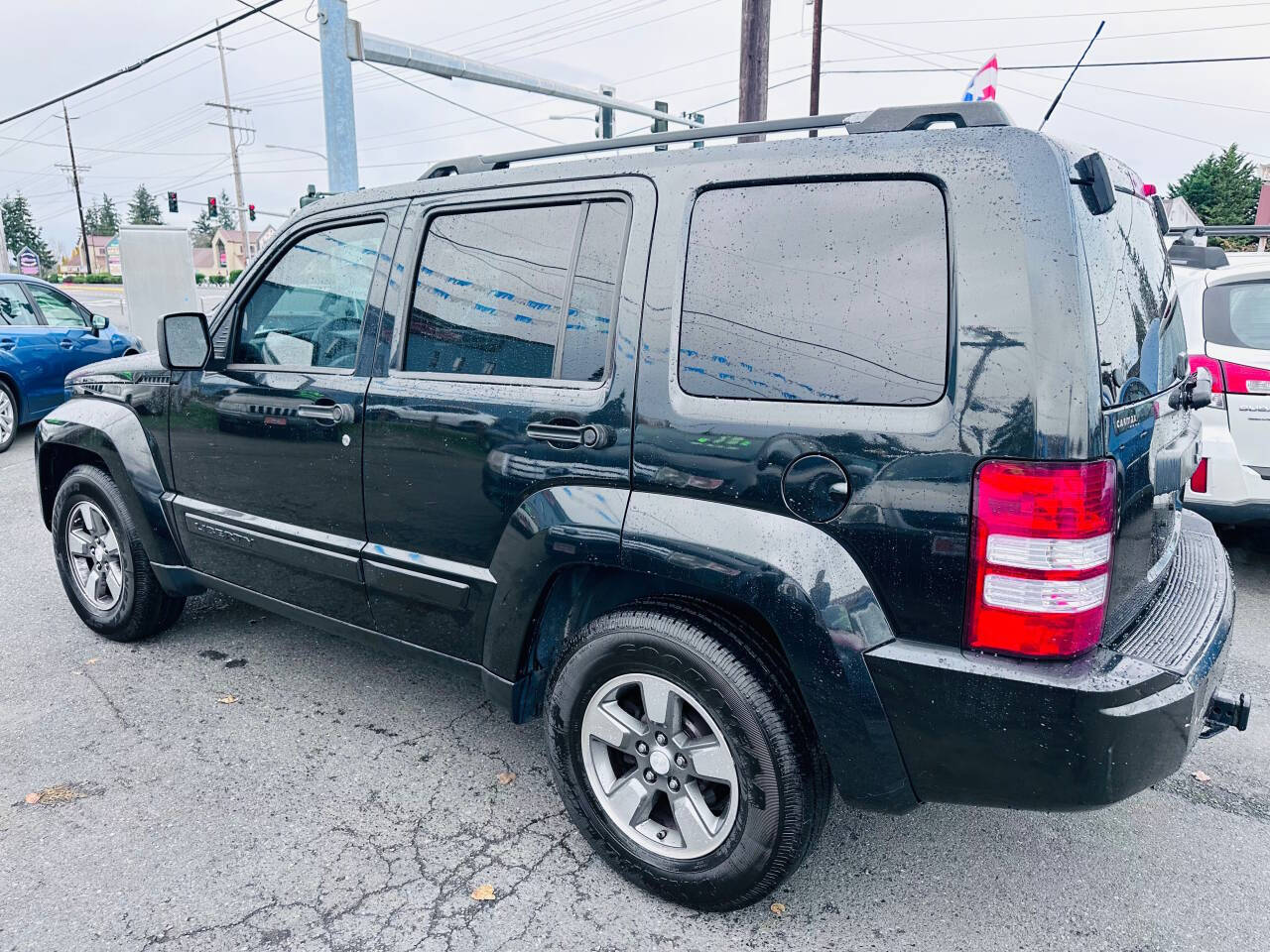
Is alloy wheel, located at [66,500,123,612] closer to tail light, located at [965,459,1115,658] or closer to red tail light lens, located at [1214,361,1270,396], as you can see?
tail light, located at [965,459,1115,658]

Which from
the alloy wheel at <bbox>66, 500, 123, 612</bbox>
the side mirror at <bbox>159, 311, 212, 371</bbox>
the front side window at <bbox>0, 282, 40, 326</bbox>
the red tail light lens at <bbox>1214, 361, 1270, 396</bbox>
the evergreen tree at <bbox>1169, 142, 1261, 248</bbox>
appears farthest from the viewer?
the evergreen tree at <bbox>1169, 142, 1261, 248</bbox>

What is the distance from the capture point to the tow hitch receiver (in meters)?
2.16

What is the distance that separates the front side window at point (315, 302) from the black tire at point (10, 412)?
7111mm

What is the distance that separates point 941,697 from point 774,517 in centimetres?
53

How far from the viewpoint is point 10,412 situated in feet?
28.7

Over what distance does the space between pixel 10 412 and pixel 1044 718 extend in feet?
32.8

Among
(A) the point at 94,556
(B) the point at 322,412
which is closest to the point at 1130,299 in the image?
(B) the point at 322,412

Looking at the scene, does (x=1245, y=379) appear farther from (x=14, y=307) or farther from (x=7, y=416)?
(x=14, y=307)

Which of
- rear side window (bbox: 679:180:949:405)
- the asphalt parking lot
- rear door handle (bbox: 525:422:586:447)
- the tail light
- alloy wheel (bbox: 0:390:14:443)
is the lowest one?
the asphalt parking lot

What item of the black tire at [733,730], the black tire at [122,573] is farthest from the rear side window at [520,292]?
the black tire at [122,573]

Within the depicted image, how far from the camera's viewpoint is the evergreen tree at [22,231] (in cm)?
10294

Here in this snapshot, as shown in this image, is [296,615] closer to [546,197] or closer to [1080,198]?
[546,197]

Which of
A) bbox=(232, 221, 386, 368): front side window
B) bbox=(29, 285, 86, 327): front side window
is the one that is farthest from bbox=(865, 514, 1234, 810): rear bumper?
bbox=(29, 285, 86, 327): front side window

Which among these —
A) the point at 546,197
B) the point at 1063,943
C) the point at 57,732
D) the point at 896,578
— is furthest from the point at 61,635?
the point at 1063,943
